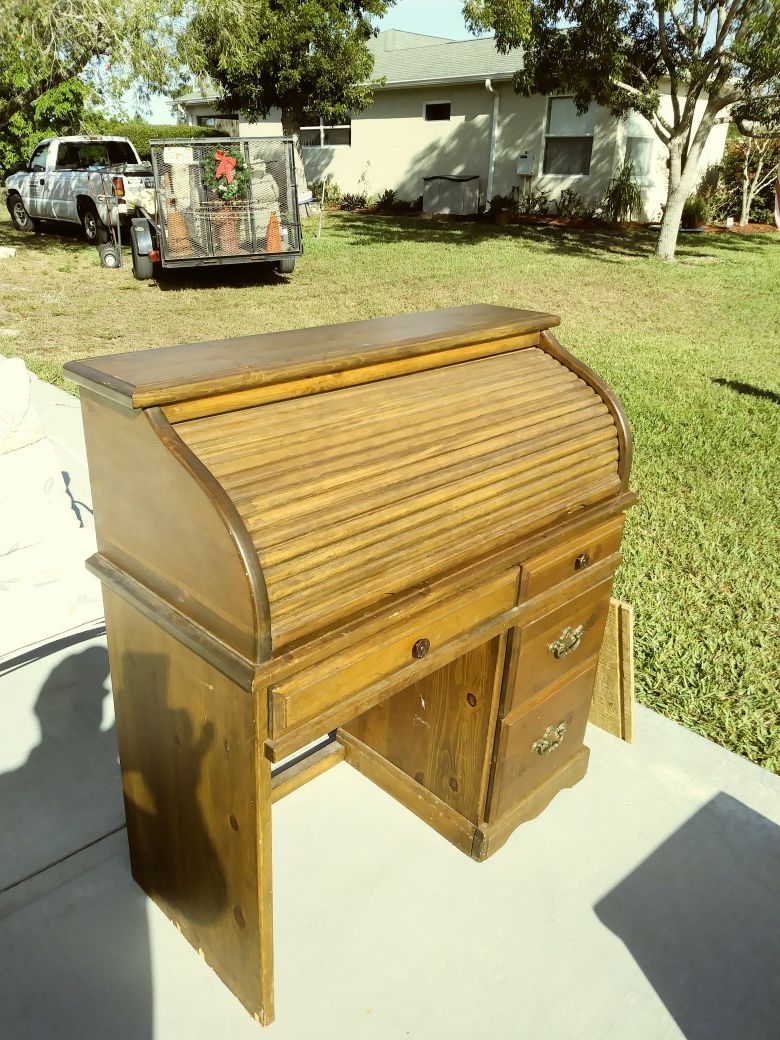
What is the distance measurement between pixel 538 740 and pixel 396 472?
3.89 feet

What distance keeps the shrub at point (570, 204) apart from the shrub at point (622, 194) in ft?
2.18

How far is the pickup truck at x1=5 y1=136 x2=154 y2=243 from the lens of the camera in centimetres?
1342

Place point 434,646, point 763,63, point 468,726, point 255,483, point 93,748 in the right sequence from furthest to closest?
point 763,63 → point 93,748 → point 468,726 → point 434,646 → point 255,483

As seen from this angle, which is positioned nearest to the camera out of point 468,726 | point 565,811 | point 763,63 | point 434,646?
point 434,646

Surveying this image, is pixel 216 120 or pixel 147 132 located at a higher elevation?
pixel 216 120

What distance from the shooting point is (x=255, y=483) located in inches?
63.7

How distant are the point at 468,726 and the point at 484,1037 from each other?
80cm

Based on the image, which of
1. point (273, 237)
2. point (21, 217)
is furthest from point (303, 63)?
point (273, 237)

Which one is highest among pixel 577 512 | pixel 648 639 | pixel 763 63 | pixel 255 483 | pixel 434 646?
pixel 763 63

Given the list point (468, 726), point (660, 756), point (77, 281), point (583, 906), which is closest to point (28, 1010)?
point (468, 726)

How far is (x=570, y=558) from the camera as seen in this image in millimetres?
2311

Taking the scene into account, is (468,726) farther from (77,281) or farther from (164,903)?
(77,281)

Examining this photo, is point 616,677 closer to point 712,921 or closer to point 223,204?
point 712,921

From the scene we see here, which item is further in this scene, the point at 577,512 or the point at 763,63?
the point at 763,63
